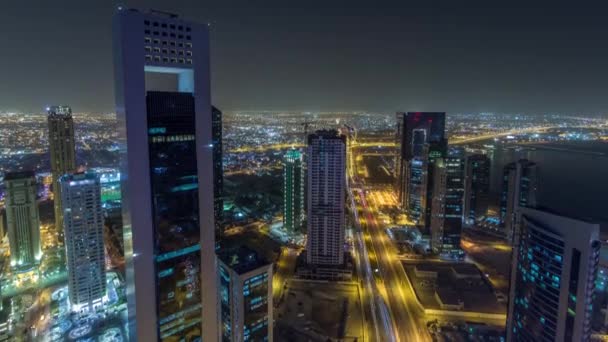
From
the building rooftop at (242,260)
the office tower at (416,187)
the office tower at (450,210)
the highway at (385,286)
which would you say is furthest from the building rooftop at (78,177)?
the office tower at (416,187)

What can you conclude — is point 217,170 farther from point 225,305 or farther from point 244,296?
point 244,296

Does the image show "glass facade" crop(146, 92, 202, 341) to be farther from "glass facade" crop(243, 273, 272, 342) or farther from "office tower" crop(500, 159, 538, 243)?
"office tower" crop(500, 159, 538, 243)

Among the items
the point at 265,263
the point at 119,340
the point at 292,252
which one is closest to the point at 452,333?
the point at 265,263

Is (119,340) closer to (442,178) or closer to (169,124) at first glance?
(169,124)

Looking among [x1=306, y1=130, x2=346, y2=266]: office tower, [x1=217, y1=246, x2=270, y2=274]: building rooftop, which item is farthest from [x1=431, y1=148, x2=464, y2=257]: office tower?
[x1=217, y1=246, x2=270, y2=274]: building rooftop

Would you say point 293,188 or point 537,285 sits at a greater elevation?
point 293,188

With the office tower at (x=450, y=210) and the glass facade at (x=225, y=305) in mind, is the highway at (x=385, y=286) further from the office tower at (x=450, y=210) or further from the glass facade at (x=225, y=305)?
the glass facade at (x=225, y=305)

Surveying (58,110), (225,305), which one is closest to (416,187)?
(225,305)
